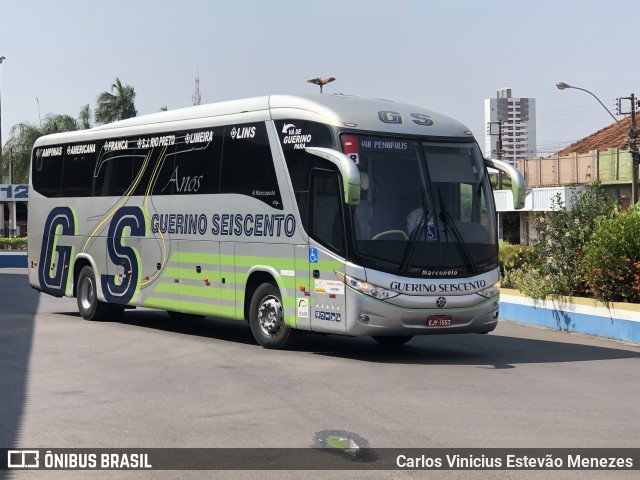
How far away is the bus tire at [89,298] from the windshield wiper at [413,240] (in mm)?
8228

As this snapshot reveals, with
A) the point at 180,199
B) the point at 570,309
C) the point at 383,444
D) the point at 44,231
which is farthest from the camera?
the point at 44,231

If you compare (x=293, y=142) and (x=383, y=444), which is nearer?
(x=383, y=444)

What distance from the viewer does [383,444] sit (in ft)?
28.7

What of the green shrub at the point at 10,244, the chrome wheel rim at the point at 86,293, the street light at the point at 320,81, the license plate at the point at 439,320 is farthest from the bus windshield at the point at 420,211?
the green shrub at the point at 10,244

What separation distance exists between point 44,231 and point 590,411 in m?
14.7

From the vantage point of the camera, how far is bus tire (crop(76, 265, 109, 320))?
20703 mm

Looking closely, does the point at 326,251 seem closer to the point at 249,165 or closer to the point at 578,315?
the point at 249,165

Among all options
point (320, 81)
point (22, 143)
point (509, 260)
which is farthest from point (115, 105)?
point (509, 260)

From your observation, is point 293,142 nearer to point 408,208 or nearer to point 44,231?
point 408,208

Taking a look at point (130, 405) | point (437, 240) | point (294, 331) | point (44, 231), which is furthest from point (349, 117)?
point (44, 231)

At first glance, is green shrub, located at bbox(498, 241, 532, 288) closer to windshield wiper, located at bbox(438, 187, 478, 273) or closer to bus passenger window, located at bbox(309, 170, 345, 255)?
windshield wiper, located at bbox(438, 187, 478, 273)

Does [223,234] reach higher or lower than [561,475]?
higher

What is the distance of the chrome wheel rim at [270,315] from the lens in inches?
621

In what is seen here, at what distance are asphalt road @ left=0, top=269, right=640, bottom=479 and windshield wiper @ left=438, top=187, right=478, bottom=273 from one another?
1.37 metres
